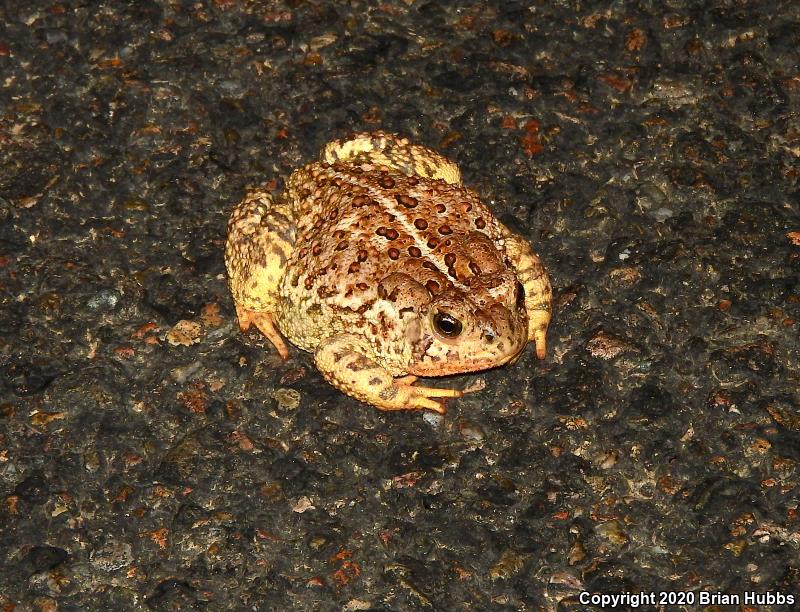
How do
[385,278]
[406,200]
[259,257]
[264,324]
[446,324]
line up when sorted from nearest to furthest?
[446,324]
[385,278]
[406,200]
[259,257]
[264,324]

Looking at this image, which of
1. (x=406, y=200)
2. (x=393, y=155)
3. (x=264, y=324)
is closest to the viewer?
(x=406, y=200)

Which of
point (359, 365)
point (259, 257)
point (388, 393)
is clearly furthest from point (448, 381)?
point (259, 257)

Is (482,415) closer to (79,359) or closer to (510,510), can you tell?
(510,510)

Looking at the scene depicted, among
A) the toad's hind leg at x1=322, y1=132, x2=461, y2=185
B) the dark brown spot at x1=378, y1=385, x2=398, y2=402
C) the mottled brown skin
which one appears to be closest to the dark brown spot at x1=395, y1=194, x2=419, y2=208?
the mottled brown skin

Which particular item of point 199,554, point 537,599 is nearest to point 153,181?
point 199,554

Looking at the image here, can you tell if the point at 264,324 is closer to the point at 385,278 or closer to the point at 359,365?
the point at 359,365

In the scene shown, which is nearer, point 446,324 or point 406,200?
point 446,324

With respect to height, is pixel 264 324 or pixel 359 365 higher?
pixel 359 365
